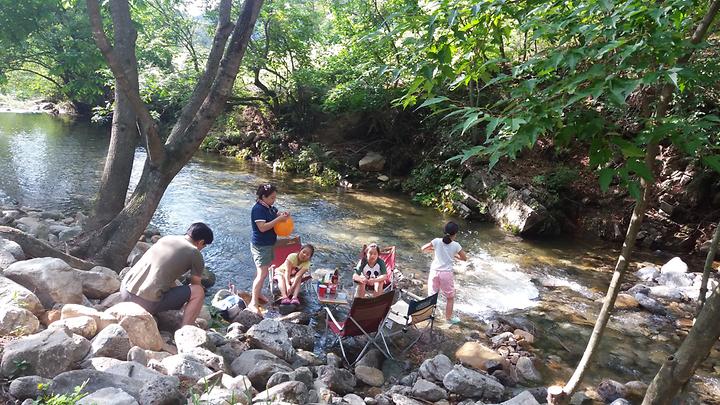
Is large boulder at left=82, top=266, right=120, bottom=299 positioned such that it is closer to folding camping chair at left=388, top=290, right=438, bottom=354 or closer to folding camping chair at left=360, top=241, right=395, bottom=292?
folding camping chair at left=360, top=241, right=395, bottom=292

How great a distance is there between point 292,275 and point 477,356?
289cm

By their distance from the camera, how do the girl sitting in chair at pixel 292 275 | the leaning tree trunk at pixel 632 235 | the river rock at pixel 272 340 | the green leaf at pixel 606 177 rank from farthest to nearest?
the girl sitting in chair at pixel 292 275 → the river rock at pixel 272 340 → the leaning tree trunk at pixel 632 235 → the green leaf at pixel 606 177

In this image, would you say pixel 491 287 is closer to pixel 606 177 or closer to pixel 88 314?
pixel 88 314

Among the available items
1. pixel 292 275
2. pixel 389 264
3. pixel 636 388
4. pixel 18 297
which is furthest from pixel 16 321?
pixel 636 388

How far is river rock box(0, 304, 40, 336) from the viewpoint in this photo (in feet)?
11.6

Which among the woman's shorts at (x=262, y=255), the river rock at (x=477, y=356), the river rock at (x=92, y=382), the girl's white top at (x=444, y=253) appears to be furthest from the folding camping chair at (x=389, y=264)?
the river rock at (x=92, y=382)

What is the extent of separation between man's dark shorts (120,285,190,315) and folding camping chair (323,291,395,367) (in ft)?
5.53

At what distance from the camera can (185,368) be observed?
3.60m

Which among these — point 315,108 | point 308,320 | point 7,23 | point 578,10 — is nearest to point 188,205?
point 7,23

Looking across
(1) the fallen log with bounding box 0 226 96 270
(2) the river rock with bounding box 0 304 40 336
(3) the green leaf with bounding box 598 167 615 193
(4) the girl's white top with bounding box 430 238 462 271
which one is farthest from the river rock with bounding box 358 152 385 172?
(3) the green leaf with bounding box 598 167 615 193

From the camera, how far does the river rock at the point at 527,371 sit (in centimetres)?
532

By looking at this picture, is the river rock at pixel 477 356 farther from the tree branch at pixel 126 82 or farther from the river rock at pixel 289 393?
the tree branch at pixel 126 82

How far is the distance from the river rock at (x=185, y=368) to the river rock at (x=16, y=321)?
1.07 metres

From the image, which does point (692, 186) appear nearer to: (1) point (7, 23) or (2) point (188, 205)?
(2) point (188, 205)
